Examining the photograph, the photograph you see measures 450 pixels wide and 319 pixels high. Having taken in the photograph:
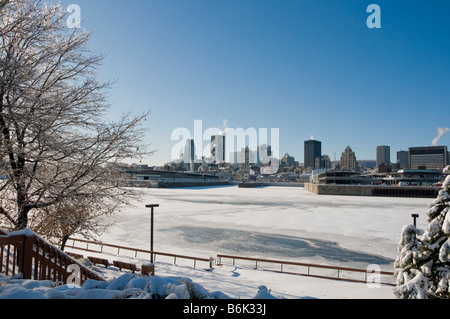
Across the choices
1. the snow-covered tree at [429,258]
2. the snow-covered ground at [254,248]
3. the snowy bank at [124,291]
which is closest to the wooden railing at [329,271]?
the snow-covered ground at [254,248]

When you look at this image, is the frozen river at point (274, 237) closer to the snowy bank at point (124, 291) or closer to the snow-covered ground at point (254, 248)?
the snow-covered ground at point (254, 248)

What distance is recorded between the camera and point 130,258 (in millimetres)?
20266

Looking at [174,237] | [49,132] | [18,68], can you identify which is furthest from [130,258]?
[18,68]

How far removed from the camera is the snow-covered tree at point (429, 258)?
773 cm

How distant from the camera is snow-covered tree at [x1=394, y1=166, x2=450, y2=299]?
773 cm

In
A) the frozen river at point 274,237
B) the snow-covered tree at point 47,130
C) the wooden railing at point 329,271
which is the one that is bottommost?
the frozen river at point 274,237

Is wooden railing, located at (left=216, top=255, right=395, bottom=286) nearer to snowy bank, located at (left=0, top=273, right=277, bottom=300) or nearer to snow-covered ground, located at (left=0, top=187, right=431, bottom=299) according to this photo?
snow-covered ground, located at (left=0, top=187, right=431, bottom=299)

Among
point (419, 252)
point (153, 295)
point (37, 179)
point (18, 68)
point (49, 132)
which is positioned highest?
point (18, 68)

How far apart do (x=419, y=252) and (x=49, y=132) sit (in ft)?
38.7

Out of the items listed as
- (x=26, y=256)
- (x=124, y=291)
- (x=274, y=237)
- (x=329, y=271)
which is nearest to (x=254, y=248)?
(x=274, y=237)

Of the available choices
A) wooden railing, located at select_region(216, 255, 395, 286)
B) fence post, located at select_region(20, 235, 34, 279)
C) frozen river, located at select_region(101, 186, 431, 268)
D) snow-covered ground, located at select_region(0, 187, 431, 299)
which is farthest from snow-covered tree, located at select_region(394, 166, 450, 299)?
frozen river, located at select_region(101, 186, 431, 268)

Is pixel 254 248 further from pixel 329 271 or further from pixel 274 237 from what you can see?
pixel 329 271

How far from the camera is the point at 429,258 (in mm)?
8289
